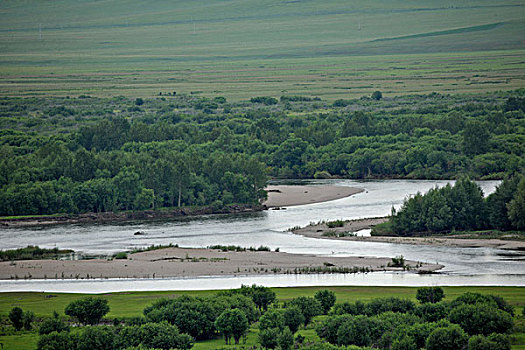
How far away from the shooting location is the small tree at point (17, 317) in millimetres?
44938

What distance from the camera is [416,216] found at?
73.9 meters

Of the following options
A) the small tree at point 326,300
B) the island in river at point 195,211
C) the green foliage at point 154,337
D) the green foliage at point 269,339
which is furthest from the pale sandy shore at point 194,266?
the island in river at point 195,211

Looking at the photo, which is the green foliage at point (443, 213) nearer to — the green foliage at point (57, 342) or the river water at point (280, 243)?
the river water at point (280, 243)

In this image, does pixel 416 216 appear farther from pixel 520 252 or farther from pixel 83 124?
pixel 83 124

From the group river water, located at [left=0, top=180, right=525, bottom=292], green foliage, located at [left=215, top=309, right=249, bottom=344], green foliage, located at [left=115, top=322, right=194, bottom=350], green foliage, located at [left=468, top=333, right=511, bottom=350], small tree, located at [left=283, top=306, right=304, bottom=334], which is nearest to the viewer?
green foliage, located at [left=468, top=333, right=511, bottom=350]

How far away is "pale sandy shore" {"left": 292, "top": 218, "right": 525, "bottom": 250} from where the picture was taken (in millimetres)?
67688

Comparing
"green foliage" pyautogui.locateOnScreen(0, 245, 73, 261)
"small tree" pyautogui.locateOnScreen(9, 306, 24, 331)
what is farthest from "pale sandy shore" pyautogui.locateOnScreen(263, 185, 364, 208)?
"small tree" pyautogui.locateOnScreen(9, 306, 24, 331)

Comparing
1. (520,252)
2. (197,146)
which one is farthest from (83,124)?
(520,252)

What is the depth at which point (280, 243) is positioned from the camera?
72000 mm

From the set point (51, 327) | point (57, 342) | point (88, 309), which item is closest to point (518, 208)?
point (88, 309)

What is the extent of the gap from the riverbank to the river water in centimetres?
213

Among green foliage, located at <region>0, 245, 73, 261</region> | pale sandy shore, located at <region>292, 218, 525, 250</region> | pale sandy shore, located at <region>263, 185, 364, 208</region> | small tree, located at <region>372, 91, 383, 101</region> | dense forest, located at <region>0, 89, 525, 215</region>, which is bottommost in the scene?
green foliage, located at <region>0, 245, 73, 261</region>

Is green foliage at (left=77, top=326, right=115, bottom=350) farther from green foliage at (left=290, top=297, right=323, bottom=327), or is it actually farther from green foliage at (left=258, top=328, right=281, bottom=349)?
green foliage at (left=290, top=297, right=323, bottom=327)

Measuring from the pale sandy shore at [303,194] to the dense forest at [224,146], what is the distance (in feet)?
11.7
